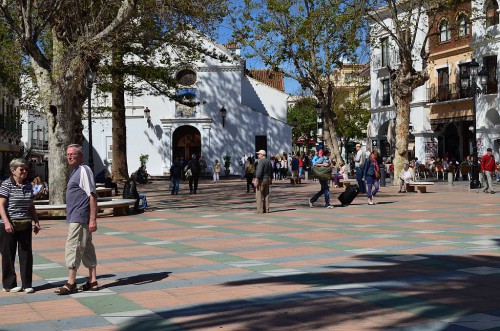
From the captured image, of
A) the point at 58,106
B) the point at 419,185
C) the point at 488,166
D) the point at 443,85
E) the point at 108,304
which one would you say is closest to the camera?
the point at 108,304

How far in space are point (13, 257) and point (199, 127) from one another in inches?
1651

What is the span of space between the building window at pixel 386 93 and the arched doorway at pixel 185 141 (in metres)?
13.4

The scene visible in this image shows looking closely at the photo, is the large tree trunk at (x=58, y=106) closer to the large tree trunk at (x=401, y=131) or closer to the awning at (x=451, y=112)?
the large tree trunk at (x=401, y=131)

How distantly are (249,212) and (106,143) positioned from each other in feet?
105

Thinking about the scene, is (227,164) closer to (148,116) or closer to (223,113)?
(223,113)

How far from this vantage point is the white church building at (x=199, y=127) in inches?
1927

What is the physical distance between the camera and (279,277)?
318 inches

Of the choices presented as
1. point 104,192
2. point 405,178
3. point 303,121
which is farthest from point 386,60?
point 303,121

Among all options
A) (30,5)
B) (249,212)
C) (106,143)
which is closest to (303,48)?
(249,212)

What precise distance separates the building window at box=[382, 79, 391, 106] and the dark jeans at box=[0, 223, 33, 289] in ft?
141

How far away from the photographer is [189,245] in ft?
37.5

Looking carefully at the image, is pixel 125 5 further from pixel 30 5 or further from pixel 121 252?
pixel 121 252

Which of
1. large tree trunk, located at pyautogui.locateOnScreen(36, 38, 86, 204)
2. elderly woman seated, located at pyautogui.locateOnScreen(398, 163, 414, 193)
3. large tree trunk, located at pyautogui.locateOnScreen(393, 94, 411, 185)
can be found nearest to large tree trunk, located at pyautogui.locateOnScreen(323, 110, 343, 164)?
large tree trunk, located at pyautogui.locateOnScreen(393, 94, 411, 185)

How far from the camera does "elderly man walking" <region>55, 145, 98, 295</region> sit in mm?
7449
